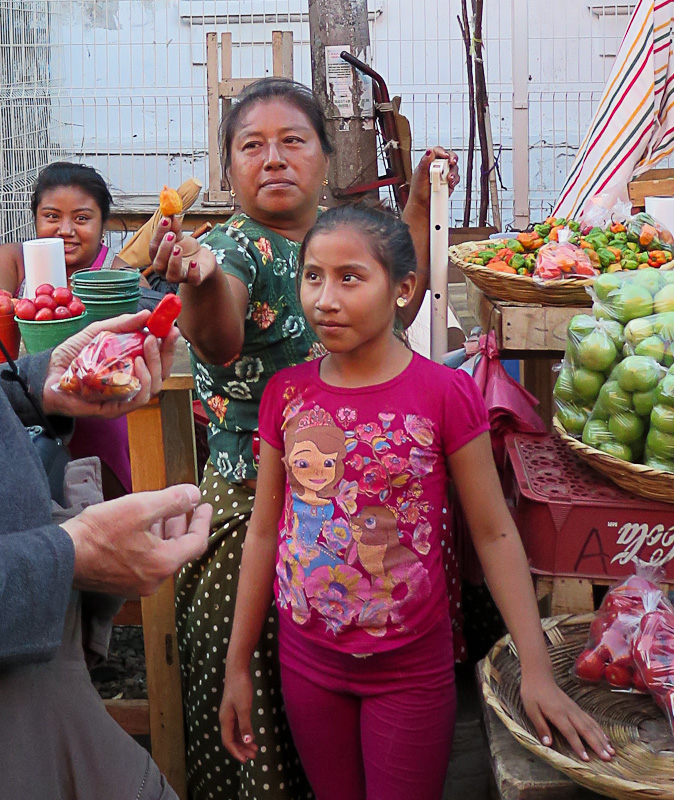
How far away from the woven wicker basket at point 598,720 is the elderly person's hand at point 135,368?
32.4 inches

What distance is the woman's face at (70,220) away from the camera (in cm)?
326

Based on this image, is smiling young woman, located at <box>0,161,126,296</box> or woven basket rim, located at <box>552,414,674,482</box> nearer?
woven basket rim, located at <box>552,414,674,482</box>

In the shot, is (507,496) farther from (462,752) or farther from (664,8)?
(664,8)

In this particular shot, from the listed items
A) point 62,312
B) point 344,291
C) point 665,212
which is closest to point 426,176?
point 665,212

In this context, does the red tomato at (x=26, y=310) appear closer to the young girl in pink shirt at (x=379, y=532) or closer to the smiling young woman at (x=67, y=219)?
the young girl in pink shirt at (x=379, y=532)

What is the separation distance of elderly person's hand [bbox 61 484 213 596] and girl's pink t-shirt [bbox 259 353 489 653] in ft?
1.72

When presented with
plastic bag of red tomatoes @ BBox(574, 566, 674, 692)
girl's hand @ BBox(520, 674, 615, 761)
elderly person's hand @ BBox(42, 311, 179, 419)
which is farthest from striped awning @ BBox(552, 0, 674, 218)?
elderly person's hand @ BBox(42, 311, 179, 419)

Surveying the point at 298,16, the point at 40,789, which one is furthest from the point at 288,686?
the point at 298,16

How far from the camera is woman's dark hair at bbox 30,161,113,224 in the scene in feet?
10.8

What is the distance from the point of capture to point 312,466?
177cm

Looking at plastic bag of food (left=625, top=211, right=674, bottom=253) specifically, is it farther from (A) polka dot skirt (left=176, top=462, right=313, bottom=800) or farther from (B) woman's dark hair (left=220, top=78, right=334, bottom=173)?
(A) polka dot skirt (left=176, top=462, right=313, bottom=800)

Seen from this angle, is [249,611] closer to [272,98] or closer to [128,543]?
[128,543]

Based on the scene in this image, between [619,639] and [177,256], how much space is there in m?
1.08

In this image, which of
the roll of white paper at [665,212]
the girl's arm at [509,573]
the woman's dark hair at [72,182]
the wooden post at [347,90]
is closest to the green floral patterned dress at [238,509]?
the girl's arm at [509,573]
